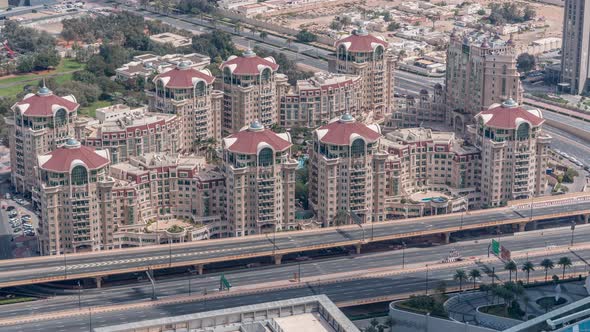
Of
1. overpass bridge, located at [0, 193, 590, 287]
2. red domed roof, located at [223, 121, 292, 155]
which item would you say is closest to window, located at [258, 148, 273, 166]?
red domed roof, located at [223, 121, 292, 155]

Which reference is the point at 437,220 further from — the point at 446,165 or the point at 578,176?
the point at 578,176

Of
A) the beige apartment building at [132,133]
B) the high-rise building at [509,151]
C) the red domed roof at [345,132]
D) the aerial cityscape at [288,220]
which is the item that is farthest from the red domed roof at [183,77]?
the high-rise building at [509,151]

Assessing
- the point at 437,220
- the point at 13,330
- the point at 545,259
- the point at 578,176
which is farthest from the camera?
the point at 578,176

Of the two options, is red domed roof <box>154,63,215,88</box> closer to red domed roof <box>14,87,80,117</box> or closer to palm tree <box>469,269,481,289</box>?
red domed roof <box>14,87,80,117</box>

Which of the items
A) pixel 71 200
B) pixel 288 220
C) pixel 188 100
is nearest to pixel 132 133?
pixel 188 100

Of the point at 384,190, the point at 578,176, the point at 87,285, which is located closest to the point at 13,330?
the point at 87,285

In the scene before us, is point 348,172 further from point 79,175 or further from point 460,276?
point 79,175

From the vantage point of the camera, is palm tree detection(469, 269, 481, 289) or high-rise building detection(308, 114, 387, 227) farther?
high-rise building detection(308, 114, 387, 227)
